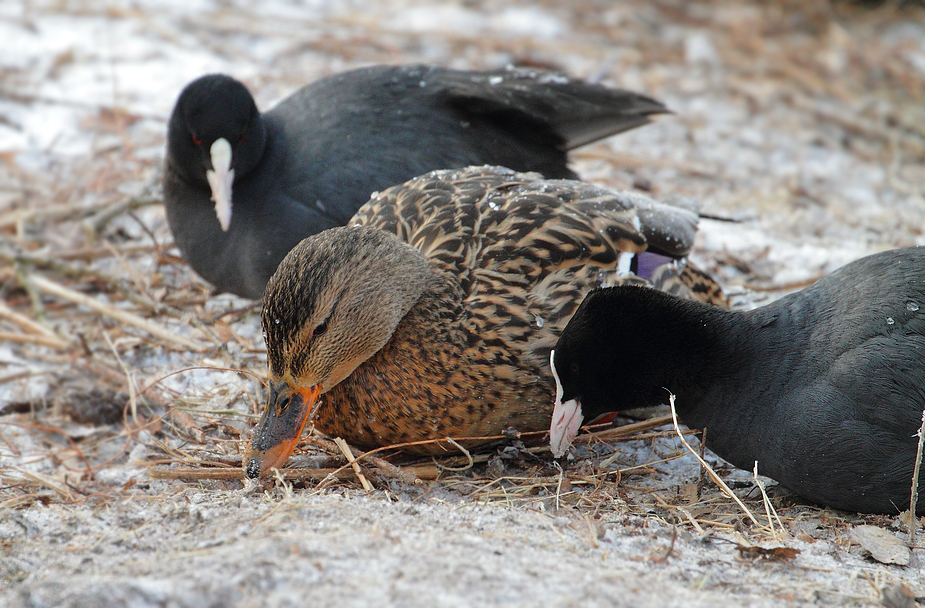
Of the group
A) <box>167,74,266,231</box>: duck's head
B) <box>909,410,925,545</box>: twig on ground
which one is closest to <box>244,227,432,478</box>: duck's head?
<box>167,74,266,231</box>: duck's head

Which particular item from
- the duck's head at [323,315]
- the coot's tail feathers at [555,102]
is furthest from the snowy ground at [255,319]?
the coot's tail feathers at [555,102]

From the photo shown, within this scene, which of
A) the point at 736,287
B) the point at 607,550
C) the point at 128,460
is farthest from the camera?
the point at 736,287

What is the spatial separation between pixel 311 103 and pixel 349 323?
1935 millimetres

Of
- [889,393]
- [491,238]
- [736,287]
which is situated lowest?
[736,287]

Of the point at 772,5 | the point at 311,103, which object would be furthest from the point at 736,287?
the point at 772,5

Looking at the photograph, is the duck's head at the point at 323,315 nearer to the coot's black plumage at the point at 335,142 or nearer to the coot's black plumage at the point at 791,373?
the coot's black plumage at the point at 791,373

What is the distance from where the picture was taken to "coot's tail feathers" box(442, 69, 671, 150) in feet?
15.5

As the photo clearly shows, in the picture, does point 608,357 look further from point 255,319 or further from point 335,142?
point 255,319

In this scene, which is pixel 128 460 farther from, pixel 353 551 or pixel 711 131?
pixel 711 131

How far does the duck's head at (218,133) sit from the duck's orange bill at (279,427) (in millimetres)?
1372

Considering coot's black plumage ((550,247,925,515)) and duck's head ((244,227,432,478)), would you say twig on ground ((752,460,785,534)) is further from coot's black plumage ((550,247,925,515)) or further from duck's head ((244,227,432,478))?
duck's head ((244,227,432,478))

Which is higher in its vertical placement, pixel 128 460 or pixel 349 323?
pixel 349 323

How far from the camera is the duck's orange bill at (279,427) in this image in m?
3.12

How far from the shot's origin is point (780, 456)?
3137mm
